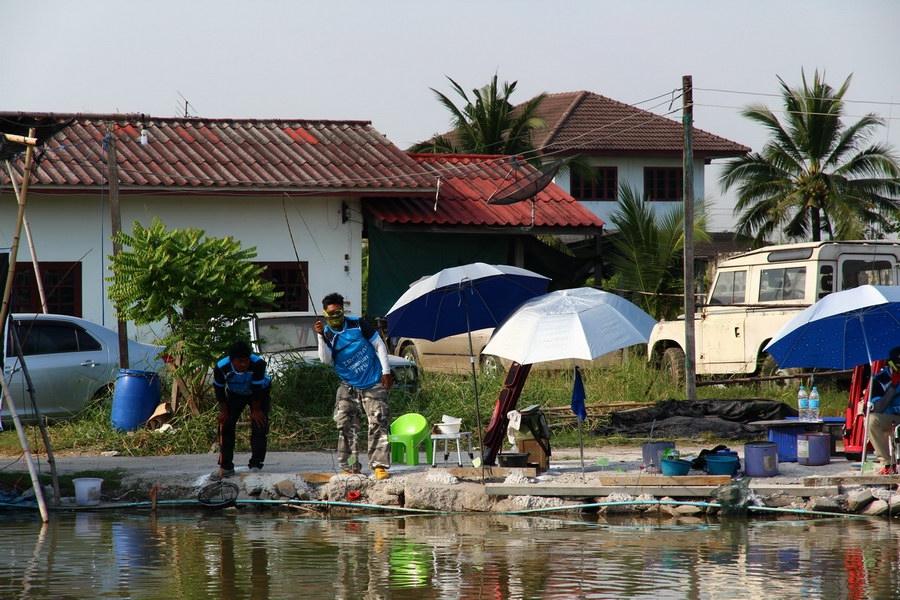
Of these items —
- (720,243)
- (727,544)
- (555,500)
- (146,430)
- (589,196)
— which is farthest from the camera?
(720,243)

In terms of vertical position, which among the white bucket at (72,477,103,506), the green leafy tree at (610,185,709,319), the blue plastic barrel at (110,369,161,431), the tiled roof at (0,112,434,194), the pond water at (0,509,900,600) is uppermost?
the tiled roof at (0,112,434,194)

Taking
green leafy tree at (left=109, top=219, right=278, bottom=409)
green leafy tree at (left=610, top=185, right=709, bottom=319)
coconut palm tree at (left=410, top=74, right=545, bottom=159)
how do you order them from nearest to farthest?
green leafy tree at (left=109, top=219, right=278, bottom=409) → green leafy tree at (left=610, top=185, right=709, bottom=319) → coconut palm tree at (left=410, top=74, right=545, bottom=159)

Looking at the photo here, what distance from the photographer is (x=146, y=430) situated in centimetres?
1527

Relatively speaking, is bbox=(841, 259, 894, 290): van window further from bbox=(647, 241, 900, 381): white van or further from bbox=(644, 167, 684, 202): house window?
bbox=(644, 167, 684, 202): house window

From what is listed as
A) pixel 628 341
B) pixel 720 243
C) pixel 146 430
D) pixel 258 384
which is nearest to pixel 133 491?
pixel 258 384

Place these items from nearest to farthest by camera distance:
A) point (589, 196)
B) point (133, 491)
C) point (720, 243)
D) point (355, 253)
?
point (133, 491), point (355, 253), point (589, 196), point (720, 243)

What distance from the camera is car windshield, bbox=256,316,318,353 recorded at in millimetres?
17375

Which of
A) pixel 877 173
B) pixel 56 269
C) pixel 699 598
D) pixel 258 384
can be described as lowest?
pixel 699 598

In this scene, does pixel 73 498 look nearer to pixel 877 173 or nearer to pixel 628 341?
pixel 628 341

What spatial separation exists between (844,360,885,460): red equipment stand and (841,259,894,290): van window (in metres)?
6.15

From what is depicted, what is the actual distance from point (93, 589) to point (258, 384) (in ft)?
15.0

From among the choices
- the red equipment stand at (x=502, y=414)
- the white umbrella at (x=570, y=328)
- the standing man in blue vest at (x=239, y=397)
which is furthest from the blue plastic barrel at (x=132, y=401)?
the white umbrella at (x=570, y=328)

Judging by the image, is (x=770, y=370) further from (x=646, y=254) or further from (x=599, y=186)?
(x=599, y=186)

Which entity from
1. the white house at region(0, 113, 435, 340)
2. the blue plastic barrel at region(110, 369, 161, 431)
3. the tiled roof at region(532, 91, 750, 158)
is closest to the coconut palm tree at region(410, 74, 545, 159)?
the tiled roof at region(532, 91, 750, 158)
